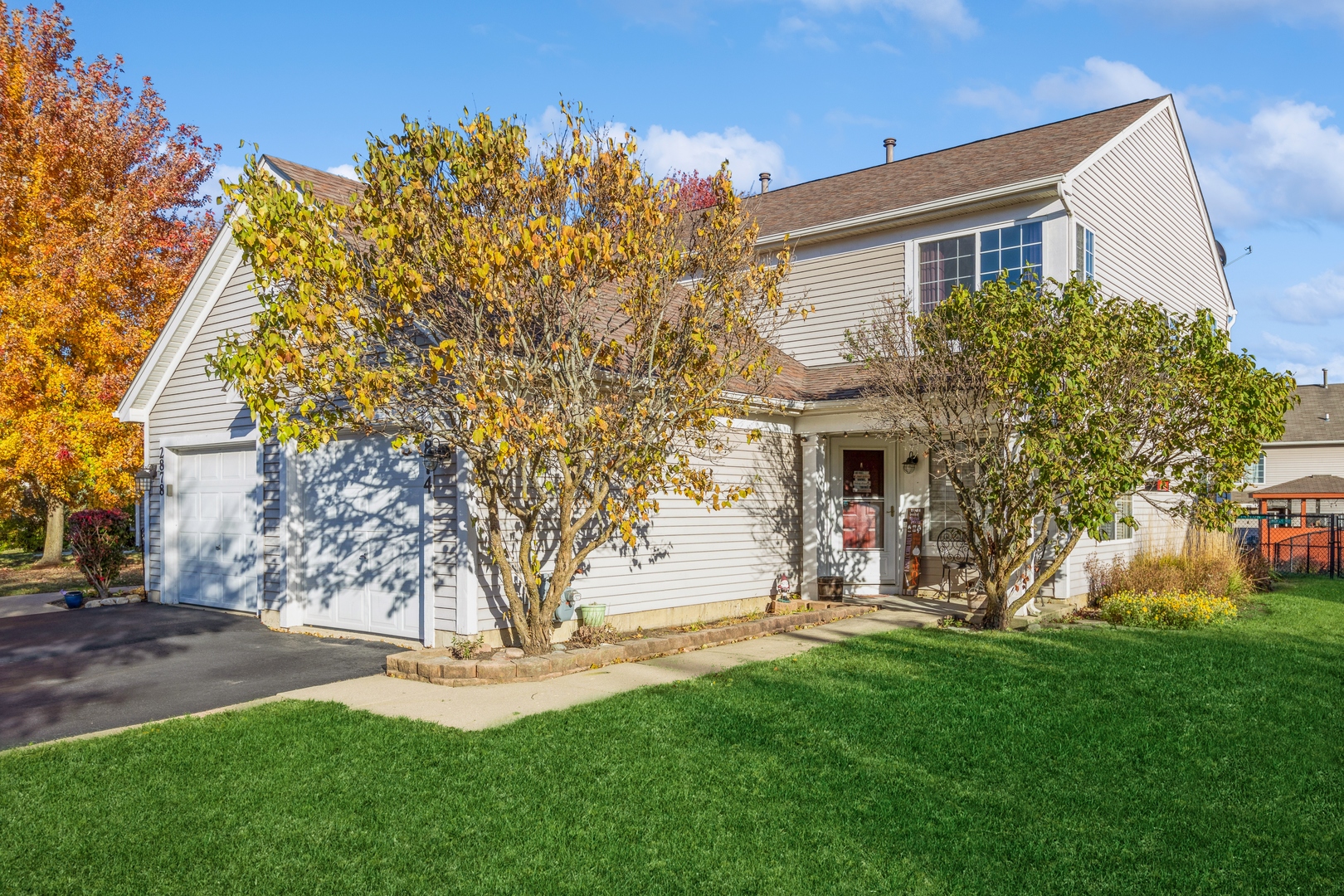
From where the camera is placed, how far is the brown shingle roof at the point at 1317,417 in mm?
33188

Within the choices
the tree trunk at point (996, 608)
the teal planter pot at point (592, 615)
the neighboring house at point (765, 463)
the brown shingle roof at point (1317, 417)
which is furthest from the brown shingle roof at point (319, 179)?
the brown shingle roof at point (1317, 417)

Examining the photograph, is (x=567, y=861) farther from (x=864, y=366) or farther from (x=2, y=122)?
(x=2, y=122)

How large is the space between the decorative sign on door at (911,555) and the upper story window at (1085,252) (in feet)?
13.5

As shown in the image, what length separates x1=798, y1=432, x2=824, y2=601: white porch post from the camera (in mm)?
13141

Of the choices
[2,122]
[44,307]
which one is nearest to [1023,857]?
[44,307]

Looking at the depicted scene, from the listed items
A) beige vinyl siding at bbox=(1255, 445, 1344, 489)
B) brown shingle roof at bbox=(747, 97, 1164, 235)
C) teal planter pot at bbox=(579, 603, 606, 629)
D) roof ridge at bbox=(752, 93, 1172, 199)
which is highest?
roof ridge at bbox=(752, 93, 1172, 199)

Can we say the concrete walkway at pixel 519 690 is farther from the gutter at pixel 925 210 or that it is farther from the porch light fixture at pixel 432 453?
the gutter at pixel 925 210

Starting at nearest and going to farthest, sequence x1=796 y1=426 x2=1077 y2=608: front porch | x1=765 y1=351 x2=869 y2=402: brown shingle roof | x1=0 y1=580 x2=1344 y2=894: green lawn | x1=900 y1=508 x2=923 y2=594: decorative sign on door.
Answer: x1=0 y1=580 x2=1344 y2=894: green lawn → x1=765 y1=351 x2=869 y2=402: brown shingle roof → x1=796 y1=426 x2=1077 y2=608: front porch → x1=900 y1=508 x2=923 y2=594: decorative sign on door

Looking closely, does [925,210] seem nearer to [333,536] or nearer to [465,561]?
[465,561]

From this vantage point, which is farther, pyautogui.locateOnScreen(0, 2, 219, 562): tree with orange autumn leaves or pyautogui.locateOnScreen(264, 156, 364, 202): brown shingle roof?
pyautogui.locateOnScreen(0, 2, 219, 562): tree with orange autumn leaves

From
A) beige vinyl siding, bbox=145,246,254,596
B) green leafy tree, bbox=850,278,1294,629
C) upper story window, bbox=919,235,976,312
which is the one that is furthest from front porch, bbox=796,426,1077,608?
beige vinyl siding, bbox=145,246,254,596

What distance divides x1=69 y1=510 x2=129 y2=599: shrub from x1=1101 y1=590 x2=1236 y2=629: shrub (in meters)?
14.2

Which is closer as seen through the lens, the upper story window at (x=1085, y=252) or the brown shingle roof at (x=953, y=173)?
the upper story window at (x=1085, y=252)

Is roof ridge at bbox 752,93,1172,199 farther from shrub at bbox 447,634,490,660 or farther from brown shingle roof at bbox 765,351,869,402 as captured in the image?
shrub at bbox 447,634,490,660
